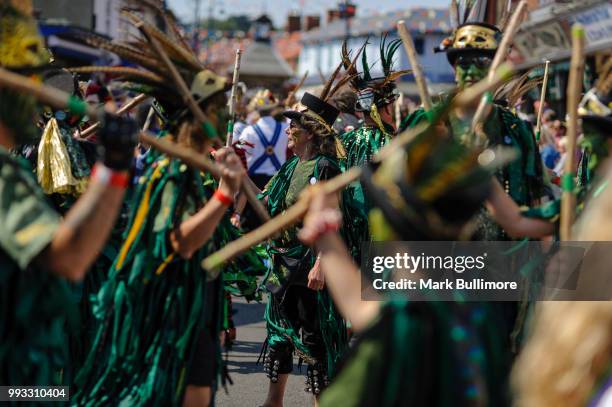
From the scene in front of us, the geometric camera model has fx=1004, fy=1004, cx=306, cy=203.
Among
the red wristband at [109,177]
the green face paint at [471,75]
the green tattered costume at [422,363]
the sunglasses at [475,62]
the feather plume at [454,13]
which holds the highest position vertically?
the feather plume at [454,13]

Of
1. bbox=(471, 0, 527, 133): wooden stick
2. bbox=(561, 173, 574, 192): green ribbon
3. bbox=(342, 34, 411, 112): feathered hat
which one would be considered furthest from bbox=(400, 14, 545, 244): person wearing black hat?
bbox=(342, 34, 411, 112): feathered hat

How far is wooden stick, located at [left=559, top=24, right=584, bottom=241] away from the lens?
3.66 meters

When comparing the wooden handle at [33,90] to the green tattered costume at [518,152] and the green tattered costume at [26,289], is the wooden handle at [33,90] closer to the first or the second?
the green tattered costume at [26,289]

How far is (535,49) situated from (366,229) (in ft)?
8.86

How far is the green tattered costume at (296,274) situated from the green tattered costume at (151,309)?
2215 mm

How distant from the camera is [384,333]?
291cm

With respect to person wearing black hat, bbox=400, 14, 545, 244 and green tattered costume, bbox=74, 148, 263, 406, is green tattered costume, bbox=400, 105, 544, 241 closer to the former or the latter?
person wearing black hat, bbox=400, 14, 545, 244

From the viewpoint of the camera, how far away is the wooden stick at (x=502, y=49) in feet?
13.9

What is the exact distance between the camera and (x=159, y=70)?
426 centimetres

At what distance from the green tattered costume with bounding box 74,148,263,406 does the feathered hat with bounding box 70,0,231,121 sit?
32 cm

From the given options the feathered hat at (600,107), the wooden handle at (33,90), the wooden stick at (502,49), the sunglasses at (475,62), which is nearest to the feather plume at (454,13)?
the sunglasses at (475,62)

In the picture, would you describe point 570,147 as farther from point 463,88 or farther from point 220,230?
point 220,230

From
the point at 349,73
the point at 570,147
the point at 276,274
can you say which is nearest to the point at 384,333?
the point at 570,147

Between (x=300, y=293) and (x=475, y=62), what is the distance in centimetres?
237
